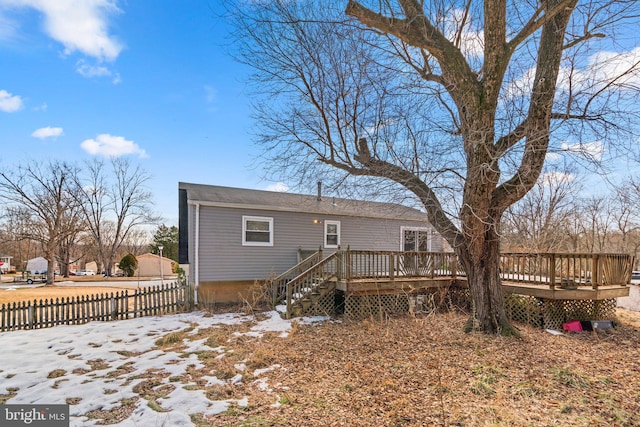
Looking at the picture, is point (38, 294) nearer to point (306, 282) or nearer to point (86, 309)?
point (86, 309)

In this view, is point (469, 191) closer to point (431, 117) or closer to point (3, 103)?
point (431, 117)

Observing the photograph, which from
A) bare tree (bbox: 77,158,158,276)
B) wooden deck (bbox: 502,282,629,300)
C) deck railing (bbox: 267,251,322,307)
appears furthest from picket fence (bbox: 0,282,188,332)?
bare tree (bbox: 77,158,158,276)

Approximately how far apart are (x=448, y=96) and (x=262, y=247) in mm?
7785

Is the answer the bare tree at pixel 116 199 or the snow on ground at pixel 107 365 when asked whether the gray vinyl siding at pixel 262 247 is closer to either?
the snow on ground at pixel 107 365

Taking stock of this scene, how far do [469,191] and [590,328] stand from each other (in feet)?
18.0

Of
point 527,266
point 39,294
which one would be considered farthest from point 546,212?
point 39,294

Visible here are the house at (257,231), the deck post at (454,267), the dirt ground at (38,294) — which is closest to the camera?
the deck post at (454,267)

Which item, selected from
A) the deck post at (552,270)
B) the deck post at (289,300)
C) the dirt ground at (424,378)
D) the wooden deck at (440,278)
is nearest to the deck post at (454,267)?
the wooden deck at (440,278)

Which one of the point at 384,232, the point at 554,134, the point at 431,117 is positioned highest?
the point at 431,117

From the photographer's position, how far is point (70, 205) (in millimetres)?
27703

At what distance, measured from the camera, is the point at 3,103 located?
11484 mm

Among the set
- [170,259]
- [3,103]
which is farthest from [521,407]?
[170,259]

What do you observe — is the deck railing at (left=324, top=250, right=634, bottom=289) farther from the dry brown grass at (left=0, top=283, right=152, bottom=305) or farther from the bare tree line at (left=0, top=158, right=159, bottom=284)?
the bare tree line at (left=0, top=158, right=159, bottom=284)

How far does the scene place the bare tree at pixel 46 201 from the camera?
2508 cm
